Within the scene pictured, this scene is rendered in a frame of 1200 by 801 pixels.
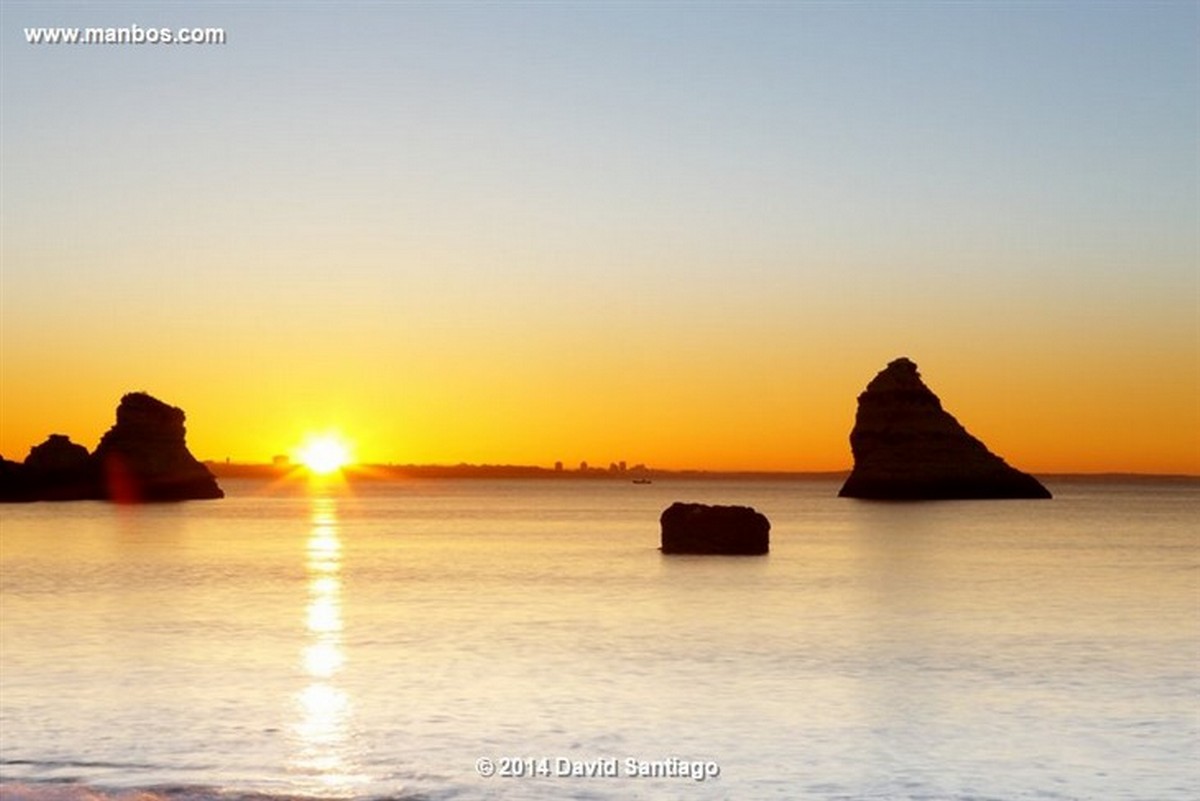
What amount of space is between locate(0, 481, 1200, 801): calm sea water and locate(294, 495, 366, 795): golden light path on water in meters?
0.12

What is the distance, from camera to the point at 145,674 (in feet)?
130

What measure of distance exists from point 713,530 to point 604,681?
4892cm

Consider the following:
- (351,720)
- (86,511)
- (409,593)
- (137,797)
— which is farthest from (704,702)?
(86,511)

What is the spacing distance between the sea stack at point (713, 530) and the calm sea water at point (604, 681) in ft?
5.24

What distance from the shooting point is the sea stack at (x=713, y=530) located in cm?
8575

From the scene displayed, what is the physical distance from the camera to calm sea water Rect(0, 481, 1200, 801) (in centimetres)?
2581

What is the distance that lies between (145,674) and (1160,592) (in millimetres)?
48470

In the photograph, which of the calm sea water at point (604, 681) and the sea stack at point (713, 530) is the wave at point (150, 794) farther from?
the sea stack at point (713, 530)

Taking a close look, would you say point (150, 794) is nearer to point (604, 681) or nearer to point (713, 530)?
point (604, 681)

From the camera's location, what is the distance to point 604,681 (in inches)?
1537

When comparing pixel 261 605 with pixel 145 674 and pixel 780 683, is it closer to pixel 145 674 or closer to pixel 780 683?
pixel 145 674

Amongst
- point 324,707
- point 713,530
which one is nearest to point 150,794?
point 324,707

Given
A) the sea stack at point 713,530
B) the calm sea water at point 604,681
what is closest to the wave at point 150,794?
the calm sea water at point 604,681

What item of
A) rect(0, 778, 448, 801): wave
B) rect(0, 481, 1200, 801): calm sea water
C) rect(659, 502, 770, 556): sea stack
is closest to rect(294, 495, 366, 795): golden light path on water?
rect(0, 481, 1200, 801): calm sea water
